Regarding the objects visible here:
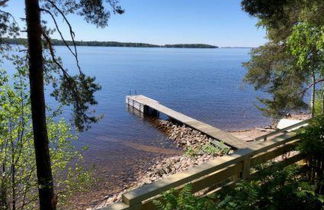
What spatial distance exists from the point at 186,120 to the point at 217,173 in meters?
19.8

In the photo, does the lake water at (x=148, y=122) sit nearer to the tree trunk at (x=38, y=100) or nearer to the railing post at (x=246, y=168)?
the tree trunk at (x=38, y=100)

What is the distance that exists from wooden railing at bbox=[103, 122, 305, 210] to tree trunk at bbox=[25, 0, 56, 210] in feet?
11.5

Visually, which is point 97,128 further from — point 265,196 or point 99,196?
point 265,196

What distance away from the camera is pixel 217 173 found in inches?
108

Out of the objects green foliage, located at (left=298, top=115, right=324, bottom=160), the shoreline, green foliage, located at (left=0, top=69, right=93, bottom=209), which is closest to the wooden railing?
green foliage, located at (left=298, top=115, right=324, bottom=160)

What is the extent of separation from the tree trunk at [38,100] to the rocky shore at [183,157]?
5812 millimetres

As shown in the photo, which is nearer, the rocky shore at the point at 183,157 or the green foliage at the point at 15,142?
the green foliage at the point at 15,142

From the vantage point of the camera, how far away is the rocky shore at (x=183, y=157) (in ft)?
42.5

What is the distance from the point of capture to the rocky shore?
42.5 ft

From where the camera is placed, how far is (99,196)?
39.6 ft

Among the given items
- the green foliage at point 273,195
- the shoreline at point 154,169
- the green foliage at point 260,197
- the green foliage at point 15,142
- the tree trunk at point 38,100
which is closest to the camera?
the green foliage at point 260,197

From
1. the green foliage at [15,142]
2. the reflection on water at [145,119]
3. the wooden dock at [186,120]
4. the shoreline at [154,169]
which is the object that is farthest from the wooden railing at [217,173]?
the shoreline at [154,169]

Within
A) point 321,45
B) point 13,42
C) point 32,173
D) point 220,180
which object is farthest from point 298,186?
point 32,173

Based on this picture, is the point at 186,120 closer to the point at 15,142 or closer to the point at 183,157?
the point at 183,157
